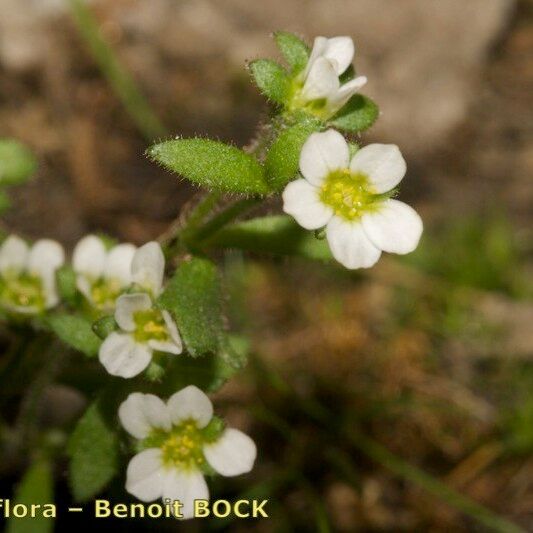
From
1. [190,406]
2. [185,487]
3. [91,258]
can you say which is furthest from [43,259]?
[185,487]

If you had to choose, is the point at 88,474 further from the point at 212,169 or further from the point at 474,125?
the point at 474,125

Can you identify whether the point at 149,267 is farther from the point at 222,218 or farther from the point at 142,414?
the point at 142,414

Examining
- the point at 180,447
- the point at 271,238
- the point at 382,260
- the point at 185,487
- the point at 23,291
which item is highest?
the point at 382,260

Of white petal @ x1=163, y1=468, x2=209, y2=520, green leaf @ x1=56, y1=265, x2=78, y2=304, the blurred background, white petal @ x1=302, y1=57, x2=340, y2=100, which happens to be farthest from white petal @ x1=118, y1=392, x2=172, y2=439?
the blurred background

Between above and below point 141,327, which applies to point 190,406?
below

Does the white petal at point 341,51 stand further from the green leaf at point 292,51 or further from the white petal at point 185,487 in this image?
the white petal at point 185,487

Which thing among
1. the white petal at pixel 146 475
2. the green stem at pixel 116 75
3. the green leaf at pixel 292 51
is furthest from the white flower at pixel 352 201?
the green stem at pixel 116 75
